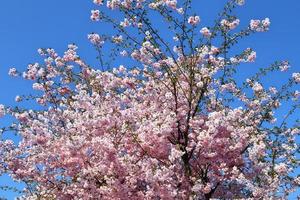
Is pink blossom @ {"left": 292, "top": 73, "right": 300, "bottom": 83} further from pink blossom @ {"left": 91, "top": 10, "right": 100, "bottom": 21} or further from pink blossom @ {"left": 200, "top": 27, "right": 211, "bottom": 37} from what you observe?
pink blossom @ {"left": 91, "top": 10, "right": 100, "bottom": 21}

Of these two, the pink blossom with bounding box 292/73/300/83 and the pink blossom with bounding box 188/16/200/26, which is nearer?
the pink blossom with bounding box 188/16/200/26

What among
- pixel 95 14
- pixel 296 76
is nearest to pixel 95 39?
pixel 95 14

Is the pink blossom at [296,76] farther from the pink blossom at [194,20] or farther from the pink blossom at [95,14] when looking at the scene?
the pink blossom at [95,14]

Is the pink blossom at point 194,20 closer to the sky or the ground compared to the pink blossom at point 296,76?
closer to the sky

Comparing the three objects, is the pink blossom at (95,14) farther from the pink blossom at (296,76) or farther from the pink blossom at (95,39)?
the pink blossom at (296,76)

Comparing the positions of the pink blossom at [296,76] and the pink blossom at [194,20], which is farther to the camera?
the pink blossom at [296,76]

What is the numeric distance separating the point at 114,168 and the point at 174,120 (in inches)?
76.8

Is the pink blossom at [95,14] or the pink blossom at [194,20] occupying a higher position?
the pink blossom at [95,14]

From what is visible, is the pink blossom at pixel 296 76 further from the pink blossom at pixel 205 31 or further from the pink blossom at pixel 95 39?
the pink blossom at pixel 95 39

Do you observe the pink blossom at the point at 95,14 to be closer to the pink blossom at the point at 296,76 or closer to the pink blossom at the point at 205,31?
the pink blossom at the point at 205,31

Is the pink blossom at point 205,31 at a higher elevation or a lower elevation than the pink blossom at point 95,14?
lower

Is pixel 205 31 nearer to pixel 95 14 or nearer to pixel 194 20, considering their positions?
pixel 194 20

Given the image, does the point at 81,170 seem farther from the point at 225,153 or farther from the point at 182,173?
the point at 225,153

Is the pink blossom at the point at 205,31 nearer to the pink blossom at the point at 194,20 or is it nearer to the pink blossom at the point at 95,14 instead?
the pink blossom at the point at 194,20
